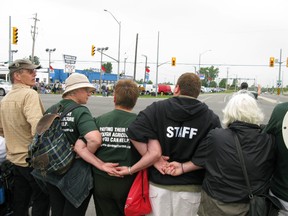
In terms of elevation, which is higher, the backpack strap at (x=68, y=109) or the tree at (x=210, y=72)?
the tree at (x=210, y=72)

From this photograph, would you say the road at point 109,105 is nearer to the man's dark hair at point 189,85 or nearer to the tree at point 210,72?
the man's dark hair at point 189,85

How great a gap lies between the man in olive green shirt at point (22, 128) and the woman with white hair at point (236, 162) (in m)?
1.76

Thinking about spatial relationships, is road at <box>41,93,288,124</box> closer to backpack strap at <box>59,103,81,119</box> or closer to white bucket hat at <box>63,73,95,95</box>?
white bucket hat at <box>63,73,95,95</box>

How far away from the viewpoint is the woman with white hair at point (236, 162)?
228cm

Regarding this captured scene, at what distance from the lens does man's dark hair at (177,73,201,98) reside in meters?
2.66

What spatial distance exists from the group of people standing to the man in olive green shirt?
0.03 m

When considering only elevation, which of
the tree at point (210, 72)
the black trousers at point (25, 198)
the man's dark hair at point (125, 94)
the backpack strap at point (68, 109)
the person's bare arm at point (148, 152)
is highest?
the tree at point (210, 72)

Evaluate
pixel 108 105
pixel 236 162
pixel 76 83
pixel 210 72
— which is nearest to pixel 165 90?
pixel 108 105

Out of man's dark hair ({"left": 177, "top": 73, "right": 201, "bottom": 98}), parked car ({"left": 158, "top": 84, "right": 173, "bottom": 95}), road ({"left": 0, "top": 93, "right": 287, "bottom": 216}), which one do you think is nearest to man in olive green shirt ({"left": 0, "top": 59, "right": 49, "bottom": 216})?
road ({"left": 0, "top": 93, "right": 287, "bottom": 216})

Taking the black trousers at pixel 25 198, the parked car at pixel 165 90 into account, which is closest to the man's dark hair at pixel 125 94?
the black trousers at pixel 25 198

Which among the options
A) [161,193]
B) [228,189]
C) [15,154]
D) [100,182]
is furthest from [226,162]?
[15,154]

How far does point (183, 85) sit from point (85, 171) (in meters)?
1.17

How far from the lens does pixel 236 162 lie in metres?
2.28

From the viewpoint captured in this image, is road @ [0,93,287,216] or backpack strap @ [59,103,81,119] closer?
backpack strap @ [59,103,81,119]
